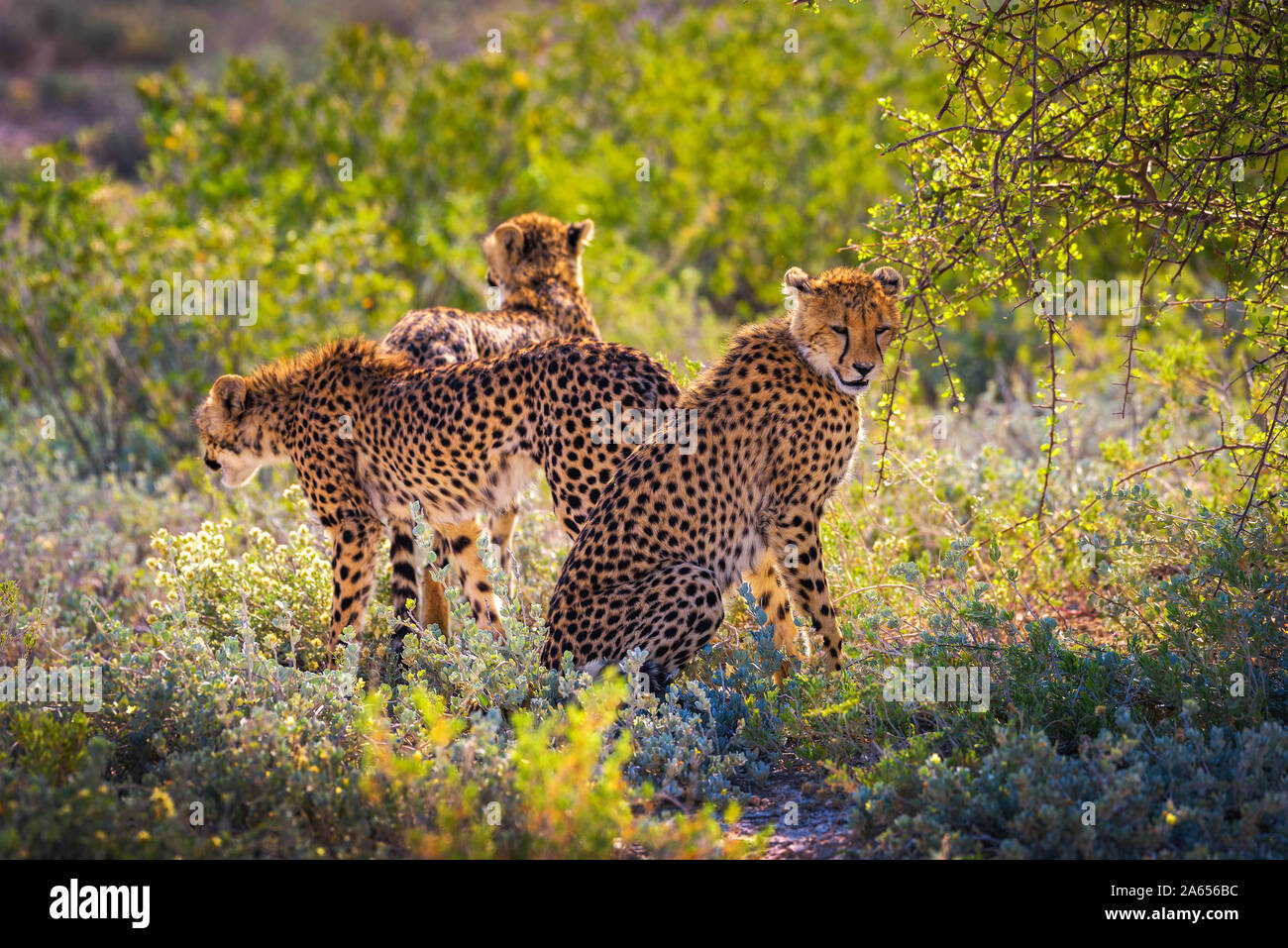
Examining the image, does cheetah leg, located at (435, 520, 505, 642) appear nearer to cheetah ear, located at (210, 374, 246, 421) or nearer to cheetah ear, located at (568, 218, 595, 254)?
cheetah ear, located at (210, 374, 246, 421)

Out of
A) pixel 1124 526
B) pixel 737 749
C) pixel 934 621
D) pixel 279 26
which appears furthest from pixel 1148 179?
pixel 279 26

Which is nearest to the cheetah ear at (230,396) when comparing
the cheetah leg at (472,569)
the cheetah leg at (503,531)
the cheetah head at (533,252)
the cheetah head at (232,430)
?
the cheetah head at (232,430)

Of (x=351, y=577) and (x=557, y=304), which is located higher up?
(x=557, y=304)

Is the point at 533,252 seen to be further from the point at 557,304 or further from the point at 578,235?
the point at 557,304

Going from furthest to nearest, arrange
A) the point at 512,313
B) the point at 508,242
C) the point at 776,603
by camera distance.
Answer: the point at 508,242 → the point at 512,313 → the point at 776,603

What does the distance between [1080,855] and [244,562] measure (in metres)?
3.75

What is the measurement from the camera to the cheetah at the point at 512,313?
5.78 meters

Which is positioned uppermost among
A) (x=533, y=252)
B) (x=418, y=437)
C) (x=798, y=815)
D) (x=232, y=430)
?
(x=533, y=252)

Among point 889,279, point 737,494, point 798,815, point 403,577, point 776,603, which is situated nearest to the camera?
point 798,815

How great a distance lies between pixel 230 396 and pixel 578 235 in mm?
2050

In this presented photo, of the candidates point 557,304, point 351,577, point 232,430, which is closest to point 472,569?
point 351,577

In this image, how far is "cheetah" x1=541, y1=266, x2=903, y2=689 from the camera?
4281mm

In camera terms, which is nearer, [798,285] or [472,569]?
[798,285]

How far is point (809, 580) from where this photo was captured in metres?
4.53
